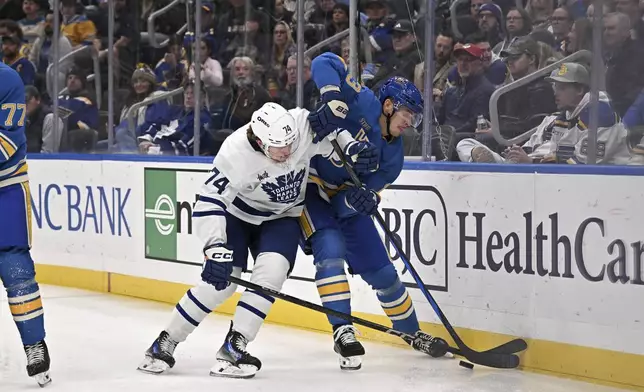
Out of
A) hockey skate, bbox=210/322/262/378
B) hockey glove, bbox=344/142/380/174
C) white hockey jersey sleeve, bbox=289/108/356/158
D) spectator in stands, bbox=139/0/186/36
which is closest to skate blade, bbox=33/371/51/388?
hockey skate, bbox=210/322/262/378

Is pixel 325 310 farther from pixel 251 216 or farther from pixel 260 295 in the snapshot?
pixel 251 216

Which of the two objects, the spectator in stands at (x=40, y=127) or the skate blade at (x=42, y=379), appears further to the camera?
the spectator in stands at (x=40, y=127)

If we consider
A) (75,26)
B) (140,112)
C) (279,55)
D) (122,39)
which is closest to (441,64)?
(279,55)

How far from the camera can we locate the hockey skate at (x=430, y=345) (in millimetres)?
4594

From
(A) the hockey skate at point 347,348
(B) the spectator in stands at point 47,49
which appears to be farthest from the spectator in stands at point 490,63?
(B) the spectator in stands at point 47,49

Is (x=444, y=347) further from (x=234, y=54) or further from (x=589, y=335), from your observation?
(x=234, y=54)

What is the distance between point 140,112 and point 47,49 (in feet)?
3.64

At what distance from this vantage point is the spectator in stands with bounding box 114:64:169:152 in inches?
267

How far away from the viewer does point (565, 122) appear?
15.0 feet

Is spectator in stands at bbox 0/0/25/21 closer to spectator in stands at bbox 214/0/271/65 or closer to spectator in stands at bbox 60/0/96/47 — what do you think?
spectator in stands at bbox 60/0/96/47

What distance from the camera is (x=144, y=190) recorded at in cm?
663

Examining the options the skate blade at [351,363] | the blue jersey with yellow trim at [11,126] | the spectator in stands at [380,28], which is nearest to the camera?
the blue jersey with yellow trim at [11,126]

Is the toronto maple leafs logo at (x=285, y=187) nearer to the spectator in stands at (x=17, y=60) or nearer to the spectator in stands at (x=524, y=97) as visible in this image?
the spectator in stands at (x=524, y=97)

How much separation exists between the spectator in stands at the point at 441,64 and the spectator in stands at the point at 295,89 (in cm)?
81
